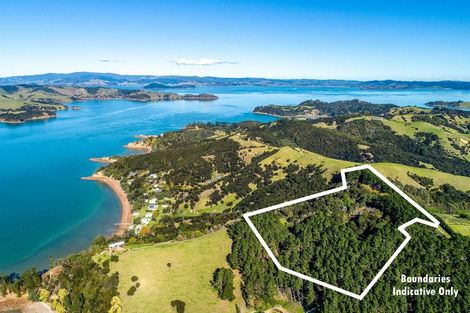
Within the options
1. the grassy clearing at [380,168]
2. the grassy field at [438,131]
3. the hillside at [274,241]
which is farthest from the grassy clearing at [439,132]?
the hillside at [274,241]

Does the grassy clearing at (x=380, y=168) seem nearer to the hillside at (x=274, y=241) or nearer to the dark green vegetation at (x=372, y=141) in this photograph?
the hillside at (x=274, y=241)

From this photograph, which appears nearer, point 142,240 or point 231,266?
point 231,266

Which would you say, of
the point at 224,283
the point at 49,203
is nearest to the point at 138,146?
the point at 49,203

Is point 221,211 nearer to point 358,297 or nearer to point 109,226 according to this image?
point 109,226

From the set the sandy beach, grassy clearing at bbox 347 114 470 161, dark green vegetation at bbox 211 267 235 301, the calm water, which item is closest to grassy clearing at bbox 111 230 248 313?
dark green vegetation at bbox 211 267 235 301

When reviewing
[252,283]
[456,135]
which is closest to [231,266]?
[252,283]

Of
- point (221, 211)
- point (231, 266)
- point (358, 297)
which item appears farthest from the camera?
point (221, 211)
